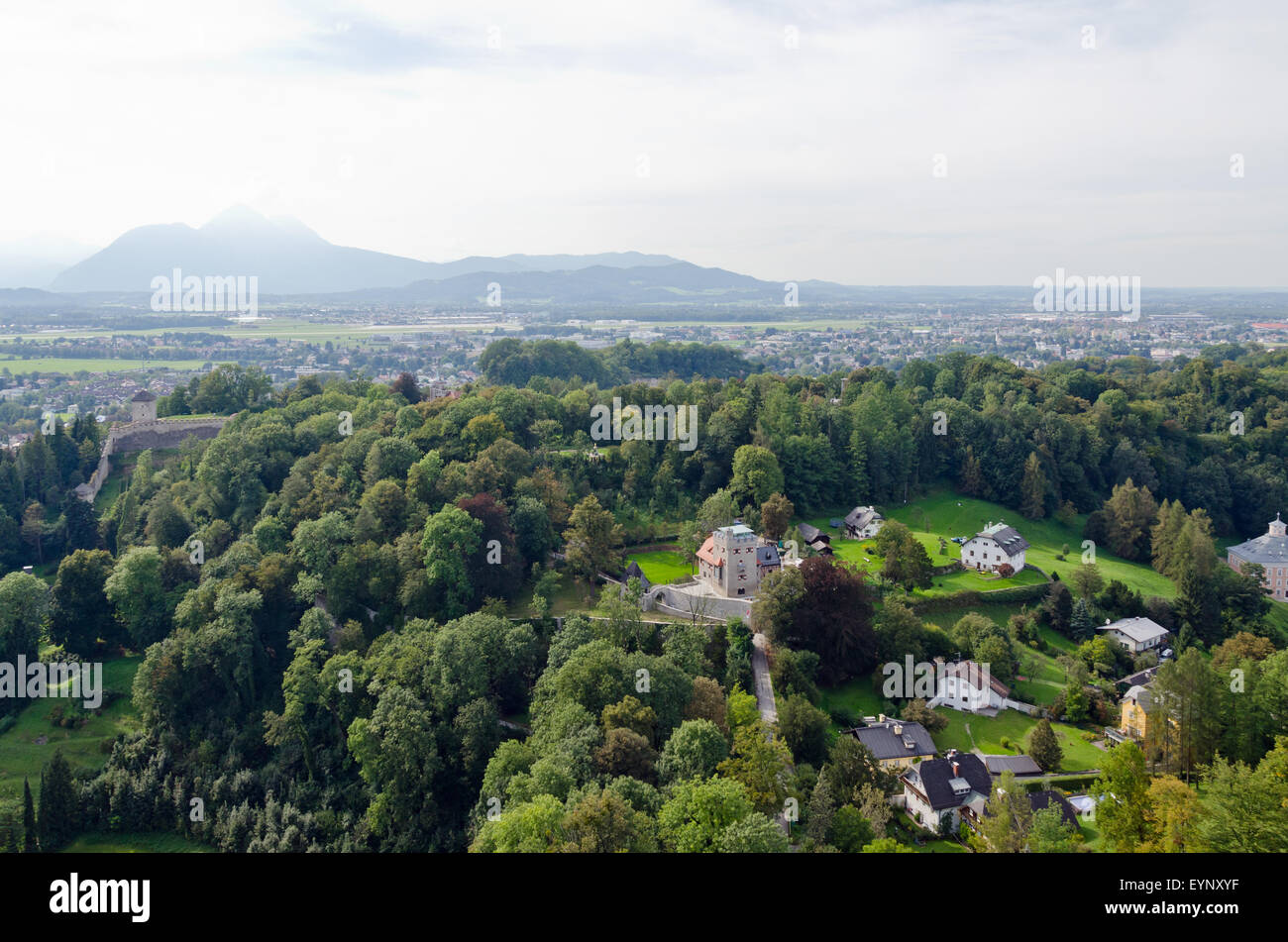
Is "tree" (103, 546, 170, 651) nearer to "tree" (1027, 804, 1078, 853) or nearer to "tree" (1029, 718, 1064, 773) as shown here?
"tree" (1027, 804, 1078, 853)

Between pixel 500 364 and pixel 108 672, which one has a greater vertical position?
pixel 500 364

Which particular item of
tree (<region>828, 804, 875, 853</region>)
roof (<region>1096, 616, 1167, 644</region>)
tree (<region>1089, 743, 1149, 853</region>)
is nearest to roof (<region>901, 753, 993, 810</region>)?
tree (<region>1089, 743, 1149, 853</region>)

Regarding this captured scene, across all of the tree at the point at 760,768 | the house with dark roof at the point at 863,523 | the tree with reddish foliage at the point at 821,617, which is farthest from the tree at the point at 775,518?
the tree at the point at 760,768

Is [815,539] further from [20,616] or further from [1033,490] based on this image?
[20,616]

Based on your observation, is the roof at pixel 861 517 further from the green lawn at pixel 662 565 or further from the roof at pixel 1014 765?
the roof at pixel 1014 765

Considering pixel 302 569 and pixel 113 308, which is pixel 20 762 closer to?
pixel 302 569

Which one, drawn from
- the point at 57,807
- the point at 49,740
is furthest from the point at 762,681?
the point at 49,740
